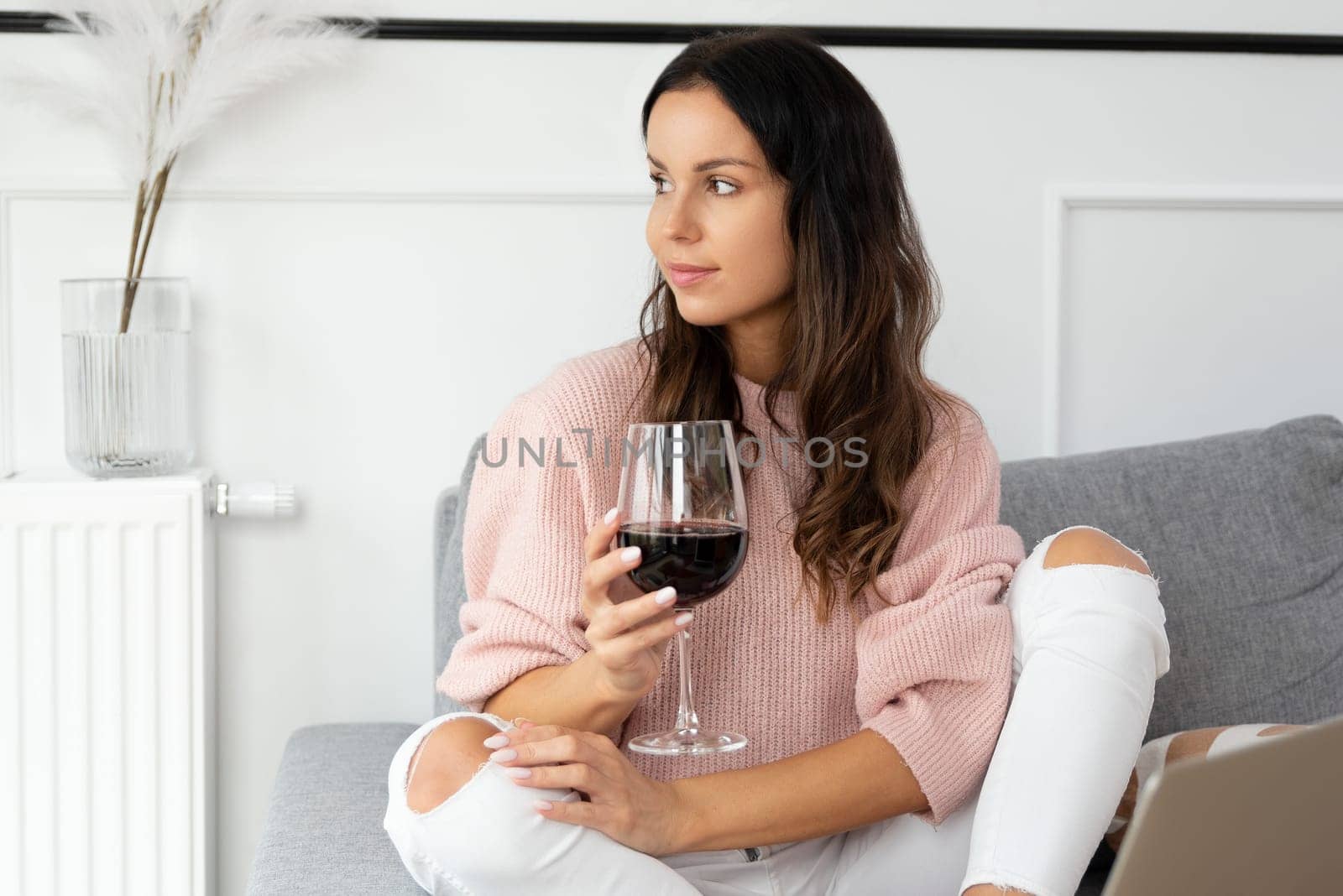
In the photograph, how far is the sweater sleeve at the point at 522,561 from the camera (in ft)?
4.30

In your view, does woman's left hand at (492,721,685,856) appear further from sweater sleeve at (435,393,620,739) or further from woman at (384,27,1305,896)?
sweater sleeve at (435,393,620,739)

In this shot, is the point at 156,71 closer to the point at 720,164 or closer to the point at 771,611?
the point at 720,164

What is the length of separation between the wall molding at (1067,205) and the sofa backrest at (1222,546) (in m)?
0.25

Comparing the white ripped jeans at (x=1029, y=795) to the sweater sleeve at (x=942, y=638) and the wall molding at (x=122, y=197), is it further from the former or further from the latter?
the wall molding at (x=122, y=197)

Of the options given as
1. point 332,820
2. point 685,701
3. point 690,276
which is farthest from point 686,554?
point 332,820

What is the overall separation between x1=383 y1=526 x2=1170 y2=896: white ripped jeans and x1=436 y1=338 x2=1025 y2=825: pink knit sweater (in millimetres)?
76

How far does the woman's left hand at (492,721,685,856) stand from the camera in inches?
44.4

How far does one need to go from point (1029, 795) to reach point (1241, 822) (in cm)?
54

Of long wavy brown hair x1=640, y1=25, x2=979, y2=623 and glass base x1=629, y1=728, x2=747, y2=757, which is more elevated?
long wavy brown hair x1=640, y1=25, x2=979, y2=623

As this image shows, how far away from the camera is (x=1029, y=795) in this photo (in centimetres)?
115

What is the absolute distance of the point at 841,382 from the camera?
1.49 m

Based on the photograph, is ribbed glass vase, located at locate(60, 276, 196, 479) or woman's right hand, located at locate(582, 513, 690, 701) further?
ribbed glass vase, located at locate(60, 276, 196, 479)

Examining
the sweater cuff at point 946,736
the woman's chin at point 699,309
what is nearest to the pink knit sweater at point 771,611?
the sweater cuff at point 946,736

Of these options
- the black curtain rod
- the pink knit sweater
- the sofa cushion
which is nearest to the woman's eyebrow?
the pink knit sweater
